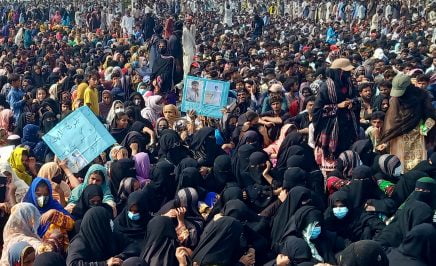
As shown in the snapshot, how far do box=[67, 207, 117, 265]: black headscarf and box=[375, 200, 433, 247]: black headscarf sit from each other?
1.66 m

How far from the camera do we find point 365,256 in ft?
10.7

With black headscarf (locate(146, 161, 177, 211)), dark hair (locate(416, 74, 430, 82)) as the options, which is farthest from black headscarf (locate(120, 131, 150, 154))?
dark hair (locate(416, 74, 430, 82))

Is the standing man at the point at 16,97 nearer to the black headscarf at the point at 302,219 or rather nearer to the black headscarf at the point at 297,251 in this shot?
the black headscarf at the point at 302,219

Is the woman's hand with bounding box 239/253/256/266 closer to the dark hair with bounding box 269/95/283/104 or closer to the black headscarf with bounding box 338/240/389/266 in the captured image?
the black headscarf with bounding box 338/240/389/266

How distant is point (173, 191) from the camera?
5539 millimetres

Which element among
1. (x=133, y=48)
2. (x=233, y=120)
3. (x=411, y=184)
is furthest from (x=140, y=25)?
(x=411, y=184)

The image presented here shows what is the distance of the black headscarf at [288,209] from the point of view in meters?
4.66

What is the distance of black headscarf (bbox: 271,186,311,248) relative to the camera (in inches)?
184

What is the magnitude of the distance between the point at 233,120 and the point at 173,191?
228cm

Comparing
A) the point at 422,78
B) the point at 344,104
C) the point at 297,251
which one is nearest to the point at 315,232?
the point at 297,251

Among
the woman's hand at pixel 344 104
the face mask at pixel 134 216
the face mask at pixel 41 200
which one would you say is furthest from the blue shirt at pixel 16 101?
the face mask at pixel 134 216

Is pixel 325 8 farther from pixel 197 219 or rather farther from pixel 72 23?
pixel 197 219

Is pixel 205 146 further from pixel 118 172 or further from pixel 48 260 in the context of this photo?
pixel 48 260

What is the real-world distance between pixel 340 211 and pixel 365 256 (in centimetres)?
148
